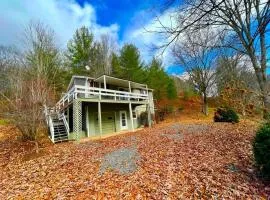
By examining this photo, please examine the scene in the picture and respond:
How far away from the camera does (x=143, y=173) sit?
5.70 m

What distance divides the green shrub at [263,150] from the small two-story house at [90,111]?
32.7 feet

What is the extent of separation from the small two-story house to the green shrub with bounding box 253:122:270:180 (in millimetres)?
9976

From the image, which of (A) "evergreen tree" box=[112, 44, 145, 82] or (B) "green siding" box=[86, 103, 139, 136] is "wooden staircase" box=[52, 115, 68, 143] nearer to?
(B) "green siding" box=[86, 103, 139, 136]

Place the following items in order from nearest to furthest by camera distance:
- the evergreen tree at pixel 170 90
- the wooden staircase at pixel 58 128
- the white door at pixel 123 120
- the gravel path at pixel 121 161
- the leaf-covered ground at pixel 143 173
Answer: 1. the leaf-covered ground at pixel 143 173
2. the gravel path at pixel 121 161
3. the wooden staircase at pixel 58 128
4. the white door at pixel 123 120
5. the evergreen tree at pixel 170 90

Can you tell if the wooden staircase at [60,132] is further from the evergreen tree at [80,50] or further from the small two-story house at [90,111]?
the evergreen tree at [80,50]

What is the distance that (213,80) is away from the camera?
2783 cm

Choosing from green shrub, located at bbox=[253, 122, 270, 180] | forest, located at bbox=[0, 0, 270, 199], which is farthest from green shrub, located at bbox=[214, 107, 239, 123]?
green shrub, located at bbox=[253, 122, 270, 180]

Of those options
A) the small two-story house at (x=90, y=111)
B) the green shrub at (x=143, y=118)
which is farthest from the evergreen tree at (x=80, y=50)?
the green shrub at (x=143, y=118)

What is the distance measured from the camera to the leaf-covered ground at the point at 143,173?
466 cm

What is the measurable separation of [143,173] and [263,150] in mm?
3219

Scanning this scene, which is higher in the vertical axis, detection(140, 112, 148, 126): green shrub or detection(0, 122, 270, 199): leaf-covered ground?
detection(140, 112, 148, 126): green shrub

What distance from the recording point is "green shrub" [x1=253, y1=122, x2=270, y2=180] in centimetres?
481

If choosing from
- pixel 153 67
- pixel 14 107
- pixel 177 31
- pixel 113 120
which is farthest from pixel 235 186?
pixel 153 67

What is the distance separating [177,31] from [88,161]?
5661 mm
